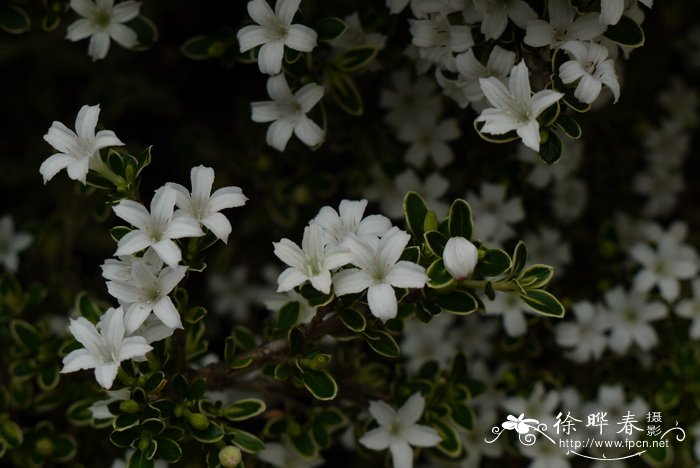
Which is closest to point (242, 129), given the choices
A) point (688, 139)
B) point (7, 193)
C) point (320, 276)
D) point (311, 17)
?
point (311, 17)

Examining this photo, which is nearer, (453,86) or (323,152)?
(453,86)

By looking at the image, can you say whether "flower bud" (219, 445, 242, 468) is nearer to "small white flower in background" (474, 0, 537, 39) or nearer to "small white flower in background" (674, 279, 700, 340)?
"small white flower in background" (474, 0, 537, 39)

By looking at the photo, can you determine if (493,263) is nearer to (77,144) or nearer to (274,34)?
(274,34)

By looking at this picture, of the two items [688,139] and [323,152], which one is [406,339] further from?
[688,139]

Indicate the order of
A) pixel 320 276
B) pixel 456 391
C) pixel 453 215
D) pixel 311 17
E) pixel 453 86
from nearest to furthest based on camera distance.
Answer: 1. pixel 320 276
2. pixel 453 215
3. pixel 453 86
4. pixel 456 391
5. pixel 311 17

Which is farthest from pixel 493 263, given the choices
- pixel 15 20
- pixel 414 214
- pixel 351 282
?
pixel 15 20

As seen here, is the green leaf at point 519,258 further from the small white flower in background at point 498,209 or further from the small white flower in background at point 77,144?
the small white flower in background at point 77,144

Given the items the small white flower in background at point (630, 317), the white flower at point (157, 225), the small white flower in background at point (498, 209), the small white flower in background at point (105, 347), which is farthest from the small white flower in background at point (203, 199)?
the small white flower in background at point (630, 317)

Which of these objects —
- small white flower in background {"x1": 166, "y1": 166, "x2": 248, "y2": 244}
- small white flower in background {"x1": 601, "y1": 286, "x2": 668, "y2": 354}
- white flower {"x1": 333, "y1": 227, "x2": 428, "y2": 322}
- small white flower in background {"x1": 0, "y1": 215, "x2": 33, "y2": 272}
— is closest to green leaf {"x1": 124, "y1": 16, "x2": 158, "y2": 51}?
small white flower in background {"x1": 166, "y1": 166, "x2": 248, "y2": 244}

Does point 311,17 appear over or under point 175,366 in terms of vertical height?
over
